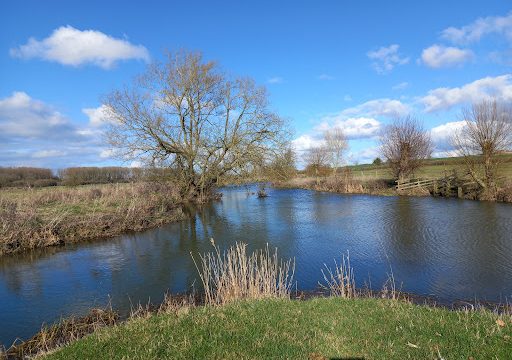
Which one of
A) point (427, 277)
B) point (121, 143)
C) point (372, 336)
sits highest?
point (121, 143)

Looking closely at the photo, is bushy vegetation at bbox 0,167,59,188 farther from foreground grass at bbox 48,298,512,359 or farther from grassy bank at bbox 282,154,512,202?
foreground grass at bbox 48,298,512,359

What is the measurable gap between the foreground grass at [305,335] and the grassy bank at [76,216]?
39.2ft

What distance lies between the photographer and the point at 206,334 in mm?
4977

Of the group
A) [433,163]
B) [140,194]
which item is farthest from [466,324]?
[433,163]

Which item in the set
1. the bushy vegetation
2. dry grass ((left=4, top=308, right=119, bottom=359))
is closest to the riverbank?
dry grass ((left=4, top=308, right=119, bottom=359))

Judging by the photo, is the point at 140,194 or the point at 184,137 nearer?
the point at 140,194

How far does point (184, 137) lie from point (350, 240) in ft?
65.8

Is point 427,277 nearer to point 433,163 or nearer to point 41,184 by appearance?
point 41,184

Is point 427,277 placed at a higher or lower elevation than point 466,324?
lower

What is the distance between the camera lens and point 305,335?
494cm

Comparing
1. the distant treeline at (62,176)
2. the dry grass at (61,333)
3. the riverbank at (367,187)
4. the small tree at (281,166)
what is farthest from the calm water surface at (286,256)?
the distant treeline at (62,176)

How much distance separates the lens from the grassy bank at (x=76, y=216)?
15203 millimetres

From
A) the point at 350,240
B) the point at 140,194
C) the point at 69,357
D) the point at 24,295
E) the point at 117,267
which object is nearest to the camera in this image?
the point at 69,357

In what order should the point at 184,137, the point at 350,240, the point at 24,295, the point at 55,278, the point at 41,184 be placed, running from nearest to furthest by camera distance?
the point at 24,295, the point at 55,278, the point at 350,240, the point at 184,137, the point at 41,184
